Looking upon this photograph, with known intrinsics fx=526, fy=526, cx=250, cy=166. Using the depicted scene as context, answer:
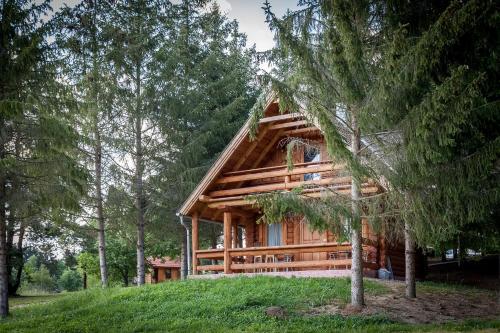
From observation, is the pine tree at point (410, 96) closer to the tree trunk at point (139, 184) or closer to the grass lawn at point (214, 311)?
the grass lawn at point (214, 311)

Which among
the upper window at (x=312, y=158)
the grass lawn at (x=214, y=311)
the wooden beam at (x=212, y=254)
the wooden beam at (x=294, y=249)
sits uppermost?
the upper window at (x=312, y=158)

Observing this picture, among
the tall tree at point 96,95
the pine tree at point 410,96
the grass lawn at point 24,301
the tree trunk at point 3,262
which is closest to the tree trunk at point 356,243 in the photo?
the pine tree at point 410,96

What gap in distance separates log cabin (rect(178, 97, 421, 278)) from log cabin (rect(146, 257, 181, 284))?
83.1ft

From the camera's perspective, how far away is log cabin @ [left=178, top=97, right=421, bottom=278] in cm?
1684

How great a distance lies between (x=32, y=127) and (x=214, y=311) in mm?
7915

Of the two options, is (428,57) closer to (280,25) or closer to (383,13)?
(383,13)

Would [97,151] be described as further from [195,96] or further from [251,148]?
[251,148]

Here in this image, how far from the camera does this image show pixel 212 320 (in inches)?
466

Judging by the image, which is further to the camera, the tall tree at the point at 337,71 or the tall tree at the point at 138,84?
the tall tree at the point at 138,84

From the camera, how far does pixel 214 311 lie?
41.2 ft

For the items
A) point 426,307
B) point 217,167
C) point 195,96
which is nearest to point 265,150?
point 217,167

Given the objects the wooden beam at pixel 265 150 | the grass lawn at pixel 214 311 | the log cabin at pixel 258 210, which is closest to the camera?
the grass lawn at pixel 214 311

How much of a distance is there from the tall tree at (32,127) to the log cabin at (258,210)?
4747 mm

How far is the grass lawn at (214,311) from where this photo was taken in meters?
10.8
